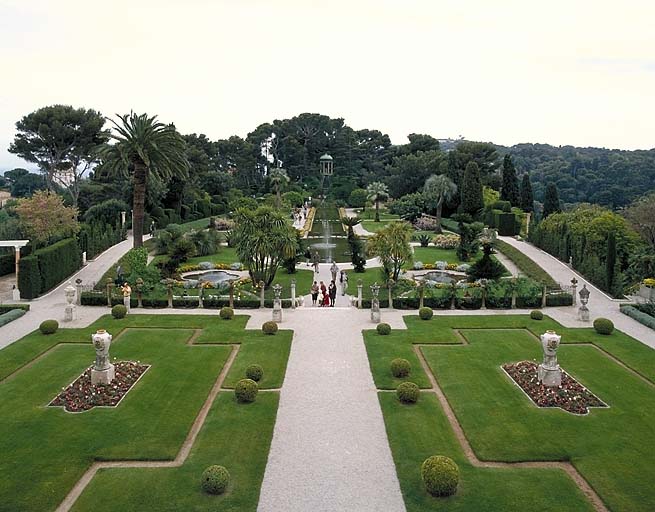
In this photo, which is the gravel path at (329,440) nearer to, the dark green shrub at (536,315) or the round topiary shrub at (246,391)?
the round topiary shrub at (246,391)

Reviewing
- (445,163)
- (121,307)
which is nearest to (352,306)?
(121,307)

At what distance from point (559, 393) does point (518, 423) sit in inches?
118

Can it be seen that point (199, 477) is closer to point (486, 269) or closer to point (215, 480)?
point (215, 480)

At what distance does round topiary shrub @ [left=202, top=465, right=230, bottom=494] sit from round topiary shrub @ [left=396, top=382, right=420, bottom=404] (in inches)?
299

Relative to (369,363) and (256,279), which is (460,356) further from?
(256,279)

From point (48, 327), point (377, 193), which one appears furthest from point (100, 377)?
point (377, 193)

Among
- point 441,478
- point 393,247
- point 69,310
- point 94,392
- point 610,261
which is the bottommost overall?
point 94,392

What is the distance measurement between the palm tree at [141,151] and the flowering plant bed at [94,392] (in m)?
24.1

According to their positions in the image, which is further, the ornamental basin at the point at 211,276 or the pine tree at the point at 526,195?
the pine tree at the point at 526,195

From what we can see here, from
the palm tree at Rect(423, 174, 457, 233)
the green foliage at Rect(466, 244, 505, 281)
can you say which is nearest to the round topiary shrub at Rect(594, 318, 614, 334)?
the green foliage at Rect(466, 244, 505, 281)

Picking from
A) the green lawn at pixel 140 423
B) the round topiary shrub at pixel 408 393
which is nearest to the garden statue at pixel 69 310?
the green lawn at pixel 140 423

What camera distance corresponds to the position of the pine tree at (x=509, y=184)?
255 feet

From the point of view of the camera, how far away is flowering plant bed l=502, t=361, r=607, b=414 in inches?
789

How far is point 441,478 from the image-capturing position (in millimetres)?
14195
